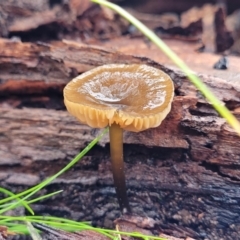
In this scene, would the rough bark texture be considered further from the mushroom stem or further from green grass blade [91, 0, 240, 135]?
green grass blade [91, 0, 240, 135]

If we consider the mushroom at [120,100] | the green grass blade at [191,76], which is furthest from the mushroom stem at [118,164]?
the green grass blade at [191,76]

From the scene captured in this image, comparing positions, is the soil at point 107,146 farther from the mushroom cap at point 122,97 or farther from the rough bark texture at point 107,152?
the mushroom cap at point 122,97

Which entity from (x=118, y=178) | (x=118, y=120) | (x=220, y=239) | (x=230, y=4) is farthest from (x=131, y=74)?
(x=230, y=4)

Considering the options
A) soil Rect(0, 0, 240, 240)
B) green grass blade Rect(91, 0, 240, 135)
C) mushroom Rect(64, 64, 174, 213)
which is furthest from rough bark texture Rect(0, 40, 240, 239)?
green grass blade Rect(91, 0, 240, 135)

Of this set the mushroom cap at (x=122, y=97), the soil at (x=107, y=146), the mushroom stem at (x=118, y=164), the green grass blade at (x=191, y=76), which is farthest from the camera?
the soil at (x=107, y=146)

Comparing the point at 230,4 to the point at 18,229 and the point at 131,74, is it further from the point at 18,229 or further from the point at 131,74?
the point at 18,229

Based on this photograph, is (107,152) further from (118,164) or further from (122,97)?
(122,97)
